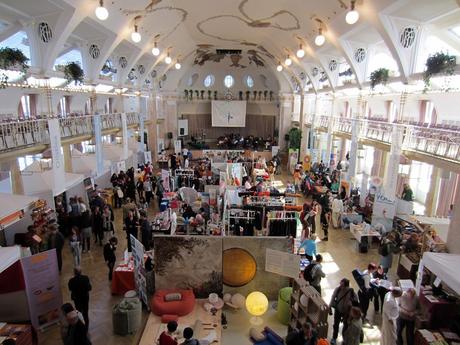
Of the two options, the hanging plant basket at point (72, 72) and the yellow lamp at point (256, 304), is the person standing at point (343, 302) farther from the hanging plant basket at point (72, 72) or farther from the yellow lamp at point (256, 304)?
the hanging plant basket at point (72, 72)

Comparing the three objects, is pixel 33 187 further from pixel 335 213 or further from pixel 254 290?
pixel 335 213

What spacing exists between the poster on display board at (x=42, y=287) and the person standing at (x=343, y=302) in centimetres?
512

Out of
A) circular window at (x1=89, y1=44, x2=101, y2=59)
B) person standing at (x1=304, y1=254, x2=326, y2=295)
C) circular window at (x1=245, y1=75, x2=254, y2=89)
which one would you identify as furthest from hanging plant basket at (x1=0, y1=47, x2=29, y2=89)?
circular window at (x1=245, y1=75, x2=254, y2=89)

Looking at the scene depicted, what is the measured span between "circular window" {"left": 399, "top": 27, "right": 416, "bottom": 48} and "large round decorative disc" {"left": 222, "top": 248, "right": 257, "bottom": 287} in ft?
26.7

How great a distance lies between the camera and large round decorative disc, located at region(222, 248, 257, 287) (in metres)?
6.88

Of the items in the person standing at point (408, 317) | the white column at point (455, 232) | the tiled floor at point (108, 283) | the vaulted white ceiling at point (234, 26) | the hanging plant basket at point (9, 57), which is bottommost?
the tiled floor at point (108, 283)

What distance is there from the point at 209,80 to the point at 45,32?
19865mm

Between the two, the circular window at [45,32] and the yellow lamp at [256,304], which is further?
the circular window at [45,32]

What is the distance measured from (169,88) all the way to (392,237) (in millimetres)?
21798

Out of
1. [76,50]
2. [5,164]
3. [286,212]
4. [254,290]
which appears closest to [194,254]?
[254,290]

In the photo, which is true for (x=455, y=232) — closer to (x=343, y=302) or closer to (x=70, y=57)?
(x=343, y=302)

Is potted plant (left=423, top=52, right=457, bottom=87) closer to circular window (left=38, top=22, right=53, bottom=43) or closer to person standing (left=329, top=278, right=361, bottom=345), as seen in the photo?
person standing (left=329, top=278, right=361, bottom=345)

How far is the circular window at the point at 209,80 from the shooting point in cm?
2914

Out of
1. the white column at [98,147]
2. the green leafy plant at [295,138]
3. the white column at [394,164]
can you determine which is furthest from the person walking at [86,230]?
the green leafy plant at [295,138]
